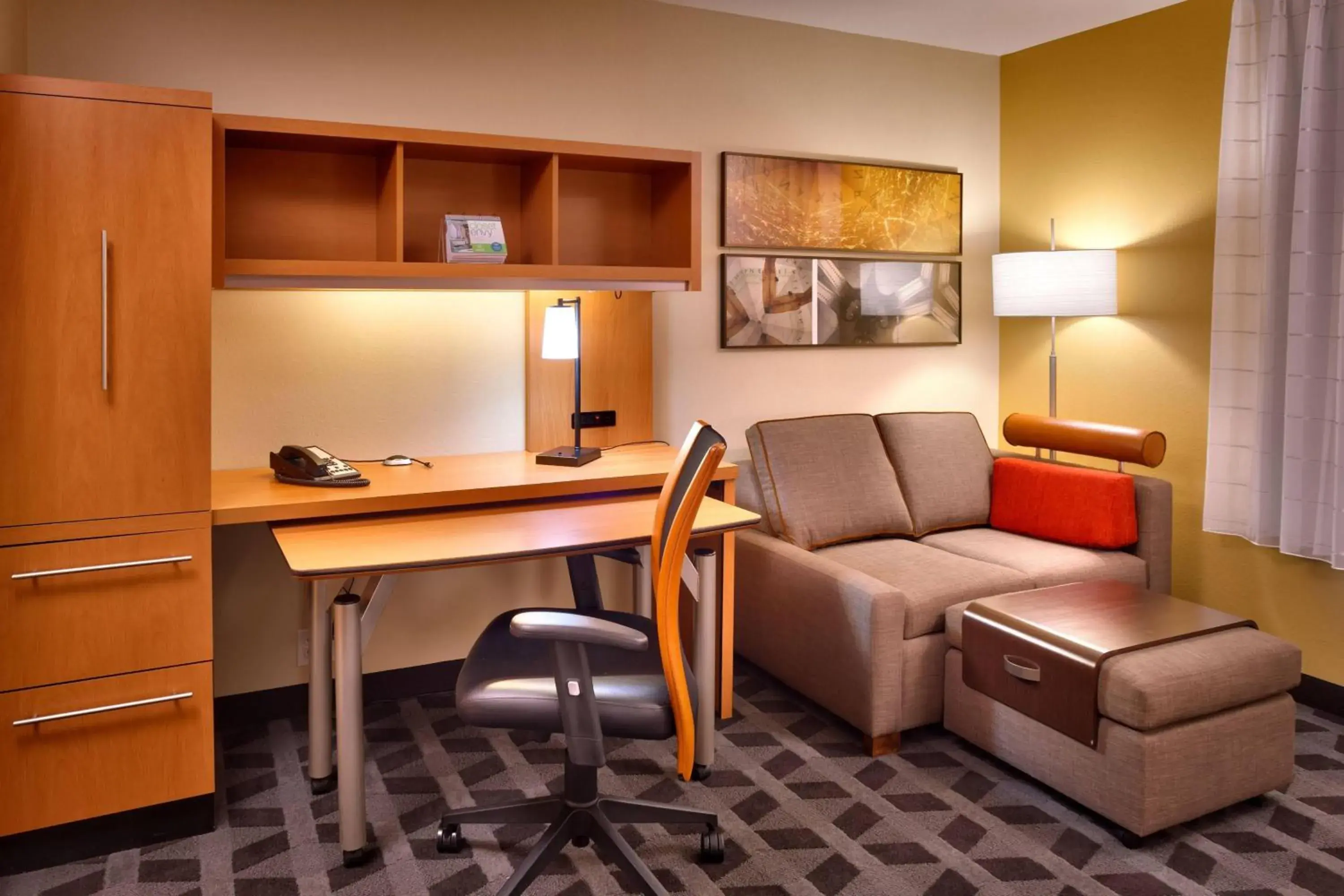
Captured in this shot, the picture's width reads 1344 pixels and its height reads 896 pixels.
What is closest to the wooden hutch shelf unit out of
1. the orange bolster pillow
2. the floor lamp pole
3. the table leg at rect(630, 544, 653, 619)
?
the table leg at rect(630, 544, 653, 619)

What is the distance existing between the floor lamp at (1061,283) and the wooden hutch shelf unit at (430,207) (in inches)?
50.9

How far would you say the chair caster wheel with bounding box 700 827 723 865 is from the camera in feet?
7.59

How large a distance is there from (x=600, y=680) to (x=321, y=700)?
0.99 meters

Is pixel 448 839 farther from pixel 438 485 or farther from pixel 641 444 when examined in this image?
pixel 641 444

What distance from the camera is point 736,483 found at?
11.8 feet

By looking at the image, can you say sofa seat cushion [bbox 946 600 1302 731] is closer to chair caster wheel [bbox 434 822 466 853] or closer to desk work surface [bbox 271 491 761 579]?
desk work surface [bbox 271 491 761 579]

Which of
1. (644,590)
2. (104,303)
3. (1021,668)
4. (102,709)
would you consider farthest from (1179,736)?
(104,303)

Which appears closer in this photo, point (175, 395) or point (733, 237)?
point (175, 395)

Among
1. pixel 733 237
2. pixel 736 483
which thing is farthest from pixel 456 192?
pixel 736 483

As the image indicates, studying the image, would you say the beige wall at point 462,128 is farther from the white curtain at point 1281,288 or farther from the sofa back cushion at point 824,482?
the white curtain at point 1281,288

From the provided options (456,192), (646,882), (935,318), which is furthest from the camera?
(935,318)

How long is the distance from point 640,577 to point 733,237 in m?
1.32

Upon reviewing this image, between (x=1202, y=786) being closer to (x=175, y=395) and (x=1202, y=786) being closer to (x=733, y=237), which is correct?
(x=733, y=237)

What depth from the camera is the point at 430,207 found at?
3160mm
